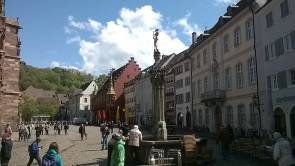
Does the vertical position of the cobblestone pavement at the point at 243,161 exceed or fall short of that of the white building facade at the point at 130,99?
it falls short

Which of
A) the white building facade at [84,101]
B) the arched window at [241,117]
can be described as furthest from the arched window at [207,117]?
the white building facade at [84,101]

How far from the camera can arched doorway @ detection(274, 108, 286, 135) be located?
3144 centimetres

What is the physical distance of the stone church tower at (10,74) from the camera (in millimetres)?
50406

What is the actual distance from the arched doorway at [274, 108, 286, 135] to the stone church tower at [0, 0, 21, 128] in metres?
32.9

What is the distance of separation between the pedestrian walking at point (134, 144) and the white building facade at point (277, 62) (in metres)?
15.7

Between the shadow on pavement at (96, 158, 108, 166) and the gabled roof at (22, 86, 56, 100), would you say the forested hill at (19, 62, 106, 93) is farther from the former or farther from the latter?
the shadow on pavement at (96, 158, 108, 166)

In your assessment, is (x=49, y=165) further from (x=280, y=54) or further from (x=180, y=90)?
(x=180, y=90)

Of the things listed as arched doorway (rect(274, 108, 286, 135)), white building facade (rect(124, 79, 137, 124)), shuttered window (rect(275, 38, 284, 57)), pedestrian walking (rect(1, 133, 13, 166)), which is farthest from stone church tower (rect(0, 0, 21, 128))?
white building facade (rect(124, 79, 137, 124))

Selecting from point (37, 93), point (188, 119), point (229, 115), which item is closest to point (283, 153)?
point (229, 115)

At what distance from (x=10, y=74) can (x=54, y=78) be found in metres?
107

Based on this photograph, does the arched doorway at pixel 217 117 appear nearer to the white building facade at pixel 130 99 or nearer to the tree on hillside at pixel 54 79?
the white building facade at pixel 130 99

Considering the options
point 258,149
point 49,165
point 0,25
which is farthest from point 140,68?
point 49,165

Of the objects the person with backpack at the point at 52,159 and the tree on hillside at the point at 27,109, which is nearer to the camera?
the person with backpack at the point at 52,159

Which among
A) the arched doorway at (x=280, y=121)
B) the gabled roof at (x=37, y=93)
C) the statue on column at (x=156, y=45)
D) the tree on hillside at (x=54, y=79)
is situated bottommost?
the arched doorway at (x=280, y=121)
